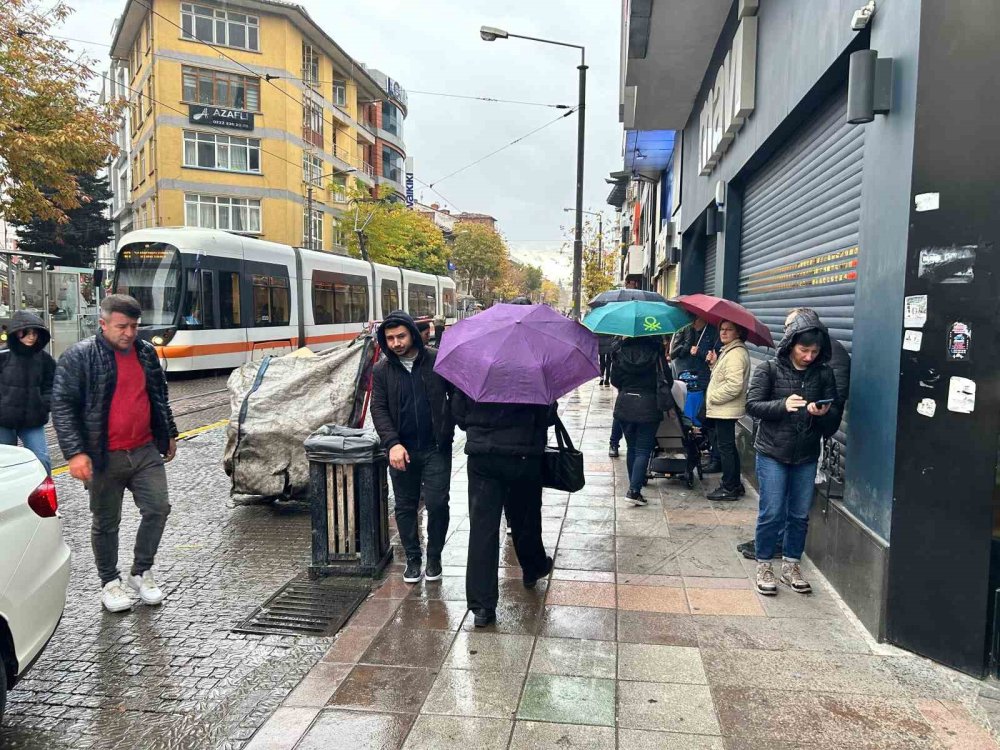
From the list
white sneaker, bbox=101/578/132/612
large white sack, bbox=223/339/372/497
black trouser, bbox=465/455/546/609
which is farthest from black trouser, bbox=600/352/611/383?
white sneaker, bbox=101/578/132/612

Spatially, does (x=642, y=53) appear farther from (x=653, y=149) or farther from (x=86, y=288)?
(x=86, y=288)

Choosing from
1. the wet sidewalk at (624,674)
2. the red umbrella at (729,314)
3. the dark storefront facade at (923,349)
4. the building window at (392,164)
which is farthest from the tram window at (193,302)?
the building window at (392,164)

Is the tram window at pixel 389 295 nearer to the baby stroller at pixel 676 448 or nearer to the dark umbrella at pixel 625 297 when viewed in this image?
the dark umbrella at pixel 625 297

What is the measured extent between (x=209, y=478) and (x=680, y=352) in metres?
5.21

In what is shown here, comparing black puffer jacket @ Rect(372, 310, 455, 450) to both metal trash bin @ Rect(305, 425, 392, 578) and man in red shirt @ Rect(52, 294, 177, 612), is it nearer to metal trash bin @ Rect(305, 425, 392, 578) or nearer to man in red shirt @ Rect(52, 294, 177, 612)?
metal trash bin @ Rect(305, 425, 392, 578)

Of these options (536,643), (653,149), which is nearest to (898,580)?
(536,643)

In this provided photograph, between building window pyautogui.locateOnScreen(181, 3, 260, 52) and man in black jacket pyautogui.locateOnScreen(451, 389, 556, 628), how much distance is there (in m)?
38.1

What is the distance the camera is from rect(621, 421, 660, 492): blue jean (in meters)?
6.74

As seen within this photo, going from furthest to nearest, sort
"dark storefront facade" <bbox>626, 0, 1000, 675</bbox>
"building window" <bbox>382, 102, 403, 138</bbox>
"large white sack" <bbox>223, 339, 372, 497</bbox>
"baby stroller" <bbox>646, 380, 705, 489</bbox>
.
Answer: "building window" <bbox>382, 102, 403, 138</bbox> < "baby stroller" <bbox>646, 380, 705, 489</bbox> < "large white sack" <bbox>223, 339, 372, 497</bbox> < "dark storefront facade" <bbox>626, 0, 1000, 675</bbox>

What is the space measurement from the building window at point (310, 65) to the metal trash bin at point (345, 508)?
125ft

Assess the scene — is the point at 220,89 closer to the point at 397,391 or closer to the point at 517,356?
the point at 397,391

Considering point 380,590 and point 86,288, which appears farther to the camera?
point 86,288

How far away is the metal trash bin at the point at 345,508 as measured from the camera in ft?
16.3

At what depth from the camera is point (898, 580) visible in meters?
3.82
